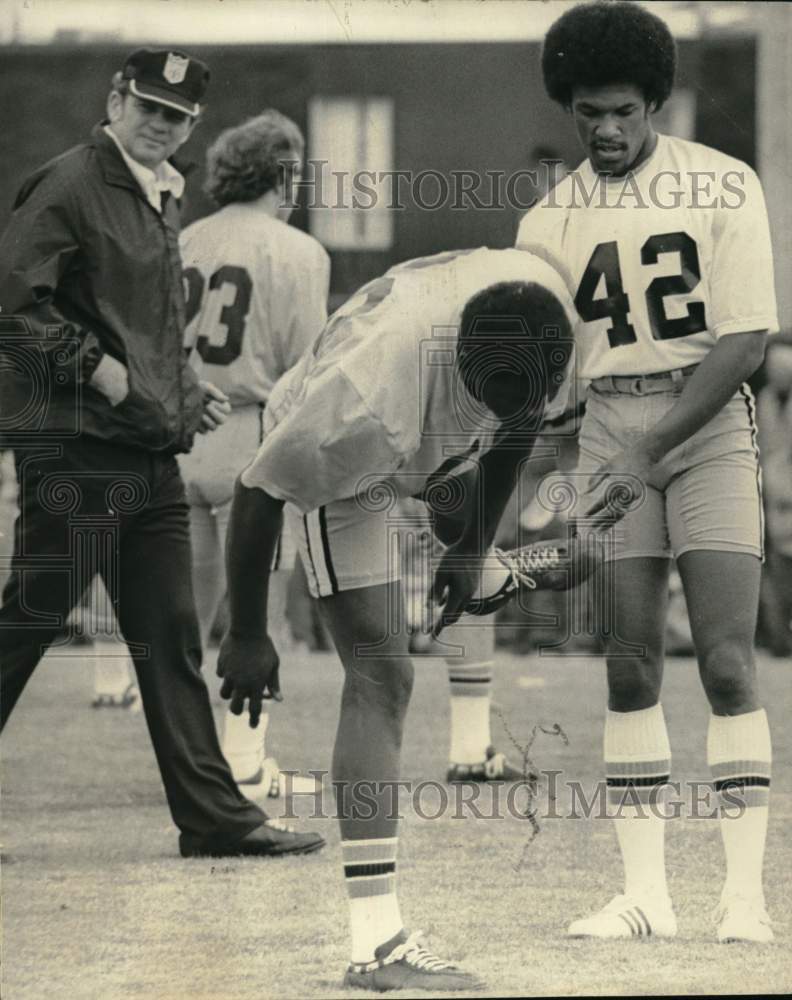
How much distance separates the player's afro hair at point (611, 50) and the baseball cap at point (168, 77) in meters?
0.86

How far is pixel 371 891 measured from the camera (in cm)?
329

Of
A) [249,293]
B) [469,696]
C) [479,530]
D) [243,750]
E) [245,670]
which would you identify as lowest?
[243,750]

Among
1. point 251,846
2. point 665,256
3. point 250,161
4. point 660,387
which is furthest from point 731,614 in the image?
point 250,161

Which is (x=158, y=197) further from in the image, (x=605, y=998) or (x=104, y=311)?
(x=605, y=998)

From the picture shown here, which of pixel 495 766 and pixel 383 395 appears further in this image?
pixel 495 766

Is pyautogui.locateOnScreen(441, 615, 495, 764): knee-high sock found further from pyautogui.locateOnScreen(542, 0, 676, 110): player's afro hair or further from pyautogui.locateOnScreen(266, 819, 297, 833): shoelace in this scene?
pyautogui.locateOnScreen(542, 0, 676, 110): player's afro hair

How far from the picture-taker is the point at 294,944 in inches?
143

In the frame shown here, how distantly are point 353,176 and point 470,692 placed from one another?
74.2 inches

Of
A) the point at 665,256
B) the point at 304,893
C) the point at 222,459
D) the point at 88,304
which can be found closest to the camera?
the point at 665,256

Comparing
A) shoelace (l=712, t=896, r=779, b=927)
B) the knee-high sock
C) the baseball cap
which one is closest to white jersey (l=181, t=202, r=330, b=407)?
the baseball cap

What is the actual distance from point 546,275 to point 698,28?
2302mm

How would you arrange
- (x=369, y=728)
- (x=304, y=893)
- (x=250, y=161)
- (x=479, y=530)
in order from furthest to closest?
(x=250, y=161) → (x=304, y=893) → (x=479, y=530) → (x=369, y=728)

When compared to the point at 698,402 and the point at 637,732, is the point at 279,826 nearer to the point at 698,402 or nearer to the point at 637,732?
the point at 637,732

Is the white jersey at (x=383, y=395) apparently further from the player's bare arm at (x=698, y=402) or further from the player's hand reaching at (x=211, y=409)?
the player's hand reaching at (x=211, y=409)
